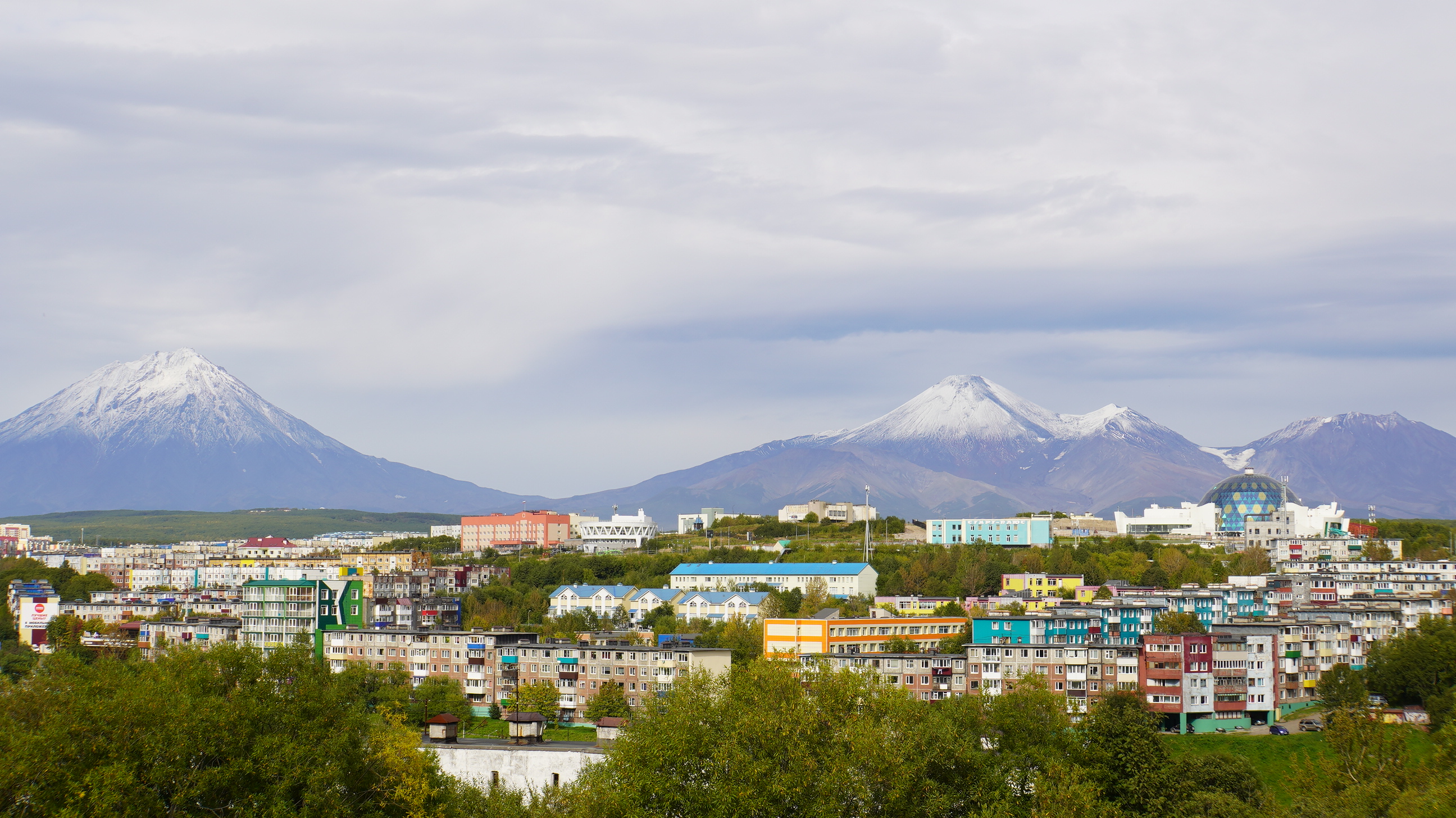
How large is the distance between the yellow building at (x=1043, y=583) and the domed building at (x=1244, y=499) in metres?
41.8

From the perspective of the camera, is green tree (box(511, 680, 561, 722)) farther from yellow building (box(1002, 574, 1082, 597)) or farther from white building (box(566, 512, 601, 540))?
white building (box(566, 512, 601, 540))

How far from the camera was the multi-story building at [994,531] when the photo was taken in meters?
110

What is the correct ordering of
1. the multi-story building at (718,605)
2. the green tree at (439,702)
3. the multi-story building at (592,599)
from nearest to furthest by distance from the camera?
the green tree at (439,702) < the multi-story building at (718,605) < the multi-story building at (592,599)

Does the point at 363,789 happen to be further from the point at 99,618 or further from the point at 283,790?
the point at 99,618

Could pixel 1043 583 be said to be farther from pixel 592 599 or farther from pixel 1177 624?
pixel 592 599

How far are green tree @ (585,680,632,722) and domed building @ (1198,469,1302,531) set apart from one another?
75417mm

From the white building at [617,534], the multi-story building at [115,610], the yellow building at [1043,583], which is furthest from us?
the white building at [617,534]

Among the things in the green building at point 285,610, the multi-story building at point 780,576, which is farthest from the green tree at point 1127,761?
the multi-story building at point 780,576

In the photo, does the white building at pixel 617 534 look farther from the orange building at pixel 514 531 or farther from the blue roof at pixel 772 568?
the blue roof at pixel 772 568

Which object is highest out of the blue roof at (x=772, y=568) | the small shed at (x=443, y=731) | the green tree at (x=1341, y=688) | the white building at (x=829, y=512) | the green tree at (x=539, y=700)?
the white building at (x=829, y=512)

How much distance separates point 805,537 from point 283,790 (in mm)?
84790

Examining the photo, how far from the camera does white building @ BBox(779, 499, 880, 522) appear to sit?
127m

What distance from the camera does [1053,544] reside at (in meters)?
104

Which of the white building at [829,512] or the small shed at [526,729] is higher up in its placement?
the white building at [829,512]
